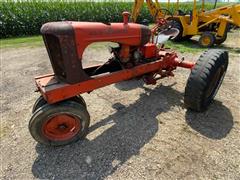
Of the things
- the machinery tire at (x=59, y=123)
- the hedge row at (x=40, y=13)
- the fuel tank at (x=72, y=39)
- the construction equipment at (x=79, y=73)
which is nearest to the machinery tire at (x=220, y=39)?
the construction equipment at (x=79, y=73)

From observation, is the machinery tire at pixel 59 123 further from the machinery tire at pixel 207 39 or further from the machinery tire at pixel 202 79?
the machinery tire at pixel 207 39

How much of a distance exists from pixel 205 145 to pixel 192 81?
0.95m

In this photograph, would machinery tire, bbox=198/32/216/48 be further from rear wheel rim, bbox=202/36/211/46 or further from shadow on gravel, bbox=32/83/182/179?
shadow on gravel, bbox=32/83/182/179

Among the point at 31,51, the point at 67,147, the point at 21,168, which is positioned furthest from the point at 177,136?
the point at 31,51

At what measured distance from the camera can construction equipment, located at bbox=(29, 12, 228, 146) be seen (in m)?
2.64

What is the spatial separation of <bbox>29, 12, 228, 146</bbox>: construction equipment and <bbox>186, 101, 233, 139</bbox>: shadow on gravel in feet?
0.44

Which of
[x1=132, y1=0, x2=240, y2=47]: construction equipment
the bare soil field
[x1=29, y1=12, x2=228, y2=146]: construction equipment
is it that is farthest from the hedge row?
[x1=29, y1=12, x2=228, y2=146]: construction equipment

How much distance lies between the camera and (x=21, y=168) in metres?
2.67

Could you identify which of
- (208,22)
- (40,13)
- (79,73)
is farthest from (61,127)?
(40,13)

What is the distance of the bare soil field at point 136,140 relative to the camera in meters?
2.58

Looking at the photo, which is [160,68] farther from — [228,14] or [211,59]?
[228,14]

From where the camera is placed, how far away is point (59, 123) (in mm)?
2840

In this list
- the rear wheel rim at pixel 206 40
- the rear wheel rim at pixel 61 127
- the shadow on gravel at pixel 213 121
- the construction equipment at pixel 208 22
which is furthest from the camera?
the rear wheel rim at pixel 206 40

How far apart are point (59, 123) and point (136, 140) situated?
3.46 ft
